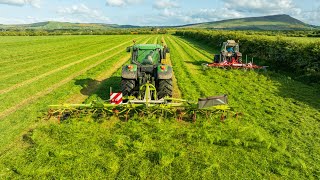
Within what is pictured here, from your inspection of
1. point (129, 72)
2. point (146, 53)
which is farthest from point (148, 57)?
point (129, 72)

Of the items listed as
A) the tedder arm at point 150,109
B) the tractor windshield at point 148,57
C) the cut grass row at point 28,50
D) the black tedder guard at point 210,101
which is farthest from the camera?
the cut grass row at point 28,50

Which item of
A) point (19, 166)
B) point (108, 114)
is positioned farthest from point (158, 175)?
point (108, 114)

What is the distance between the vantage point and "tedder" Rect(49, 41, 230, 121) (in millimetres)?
8586

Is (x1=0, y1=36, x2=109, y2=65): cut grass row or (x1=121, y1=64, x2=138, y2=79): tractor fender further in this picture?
(x1=0, y1=36, x2=109, y2=65): cut grass row

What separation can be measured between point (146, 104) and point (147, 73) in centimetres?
247

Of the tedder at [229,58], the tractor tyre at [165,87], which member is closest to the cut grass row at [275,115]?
the tedder at [229,58]

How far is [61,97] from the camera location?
1131 cm

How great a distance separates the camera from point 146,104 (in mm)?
8539

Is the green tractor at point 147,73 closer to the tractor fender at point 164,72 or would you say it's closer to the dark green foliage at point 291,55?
the tractor fender at point 164,72

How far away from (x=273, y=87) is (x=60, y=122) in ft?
33.7

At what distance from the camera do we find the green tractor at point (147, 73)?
32.6ft

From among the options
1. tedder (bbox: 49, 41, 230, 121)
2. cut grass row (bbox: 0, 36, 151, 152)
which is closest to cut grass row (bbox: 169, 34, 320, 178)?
tedder (bbox: 49, 41, 230, 121)

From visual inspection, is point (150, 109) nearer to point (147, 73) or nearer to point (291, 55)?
point (147, 73)

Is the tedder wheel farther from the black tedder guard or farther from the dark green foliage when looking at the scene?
the dark green foliage
